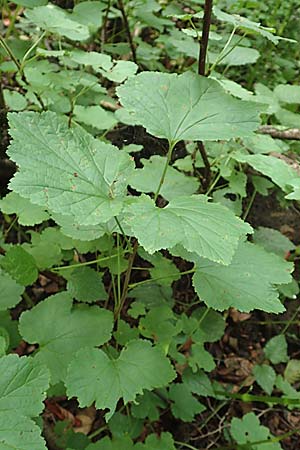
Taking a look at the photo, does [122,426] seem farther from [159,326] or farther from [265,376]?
[265,376]

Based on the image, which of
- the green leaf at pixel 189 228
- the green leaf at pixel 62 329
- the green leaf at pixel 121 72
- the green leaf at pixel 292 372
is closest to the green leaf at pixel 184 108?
the green leaf at pixel 189 228

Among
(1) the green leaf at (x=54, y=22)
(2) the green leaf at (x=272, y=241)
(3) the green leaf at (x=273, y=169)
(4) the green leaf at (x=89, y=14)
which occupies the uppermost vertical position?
(1) the green leaf at (x=54, y=22)

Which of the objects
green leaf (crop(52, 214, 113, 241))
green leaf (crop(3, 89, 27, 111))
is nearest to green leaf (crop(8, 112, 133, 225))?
green leaf (crop(52, 214, 113, 241))

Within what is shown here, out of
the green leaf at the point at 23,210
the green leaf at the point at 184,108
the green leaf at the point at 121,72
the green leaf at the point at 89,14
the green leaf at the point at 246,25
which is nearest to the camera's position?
A: the green leaf at the point at 184,108

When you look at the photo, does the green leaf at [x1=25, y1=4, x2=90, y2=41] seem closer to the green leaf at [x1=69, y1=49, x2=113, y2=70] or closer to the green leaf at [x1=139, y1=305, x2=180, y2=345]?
the green leaf at [x1=69, y1=49, x2=113, y2=70]

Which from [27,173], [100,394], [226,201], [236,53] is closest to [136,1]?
[236,53]

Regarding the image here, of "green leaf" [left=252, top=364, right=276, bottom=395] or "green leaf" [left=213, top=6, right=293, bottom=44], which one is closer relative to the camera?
"green leaf" [left=213, top=6, right=293, bottom=44]

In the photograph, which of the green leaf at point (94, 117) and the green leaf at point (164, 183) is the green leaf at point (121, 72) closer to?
the green leaf at point (94, 117)

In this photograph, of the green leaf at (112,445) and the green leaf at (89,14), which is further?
the green leaf at (89,14)
